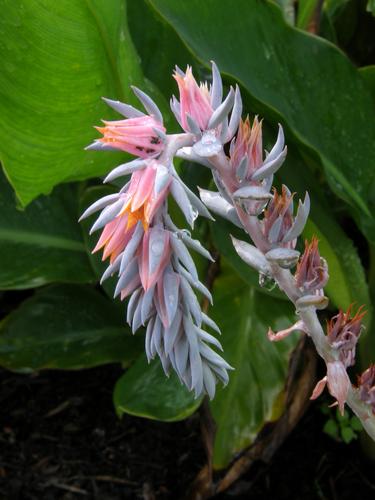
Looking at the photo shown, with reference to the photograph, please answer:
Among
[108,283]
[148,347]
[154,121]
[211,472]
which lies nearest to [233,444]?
[211,472]

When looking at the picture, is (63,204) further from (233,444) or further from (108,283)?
(233,444)

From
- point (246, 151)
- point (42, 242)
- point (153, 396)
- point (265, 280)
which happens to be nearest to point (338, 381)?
point (265, 280)

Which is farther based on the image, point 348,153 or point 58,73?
point 348,153

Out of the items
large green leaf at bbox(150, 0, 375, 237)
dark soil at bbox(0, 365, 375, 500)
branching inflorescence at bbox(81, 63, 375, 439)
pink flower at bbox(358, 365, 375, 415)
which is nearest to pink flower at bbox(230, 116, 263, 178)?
branching inflorescence at bbox(81, 63, 375, 439)

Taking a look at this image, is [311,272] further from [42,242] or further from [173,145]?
[42,242]

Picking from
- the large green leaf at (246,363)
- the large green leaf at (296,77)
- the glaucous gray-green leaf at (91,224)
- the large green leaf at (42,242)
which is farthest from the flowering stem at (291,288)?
the large green leaf at (42,242)

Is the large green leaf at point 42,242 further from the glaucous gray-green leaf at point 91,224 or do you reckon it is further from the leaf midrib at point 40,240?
the glaucous gray-green leaf at point 91,224

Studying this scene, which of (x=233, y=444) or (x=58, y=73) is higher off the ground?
(x=58, y=73)

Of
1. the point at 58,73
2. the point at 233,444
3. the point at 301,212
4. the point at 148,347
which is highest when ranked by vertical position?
the point at 301,212
